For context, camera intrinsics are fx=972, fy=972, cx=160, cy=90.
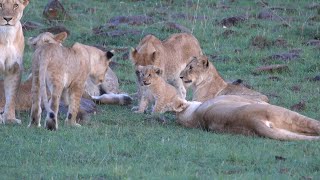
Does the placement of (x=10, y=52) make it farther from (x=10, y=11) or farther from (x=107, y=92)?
(x=107, y=92)

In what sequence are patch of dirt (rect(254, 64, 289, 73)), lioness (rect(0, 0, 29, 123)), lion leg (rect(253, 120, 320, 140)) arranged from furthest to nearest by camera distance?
patch of dirt (rect(254, 64, 289, 73)) < lioness (rect(0, 0, 29, 123)) < lion leg (rect(253, 120, 320, 140))

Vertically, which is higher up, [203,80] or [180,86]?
[203,80]

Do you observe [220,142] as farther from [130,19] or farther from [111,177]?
[130,19]

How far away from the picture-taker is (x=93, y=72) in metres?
10.9

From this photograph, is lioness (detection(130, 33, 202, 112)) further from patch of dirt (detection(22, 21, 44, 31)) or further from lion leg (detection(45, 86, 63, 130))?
patch of dirt (detection(22, 21, 44, 31))

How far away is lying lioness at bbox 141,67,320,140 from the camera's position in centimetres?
920

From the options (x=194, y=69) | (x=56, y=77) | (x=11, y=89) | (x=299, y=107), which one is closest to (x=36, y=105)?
(x=56, y=77)

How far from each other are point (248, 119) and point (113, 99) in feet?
9.90

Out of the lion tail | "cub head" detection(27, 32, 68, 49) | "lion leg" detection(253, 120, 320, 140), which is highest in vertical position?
"cub head" detection(27, 32, 68, 49)

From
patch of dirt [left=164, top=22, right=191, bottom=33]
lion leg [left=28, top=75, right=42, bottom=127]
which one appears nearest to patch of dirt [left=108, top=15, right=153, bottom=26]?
patch of dirt [left=164, top=22, right=191, bottom=33]

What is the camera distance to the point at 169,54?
41.5ft

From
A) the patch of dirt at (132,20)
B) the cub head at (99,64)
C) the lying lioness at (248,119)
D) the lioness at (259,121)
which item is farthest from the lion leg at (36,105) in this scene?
the patch of dirt at (132,20)

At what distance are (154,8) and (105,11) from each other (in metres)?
0.97

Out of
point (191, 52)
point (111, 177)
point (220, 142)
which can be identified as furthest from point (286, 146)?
point (191, 52)
